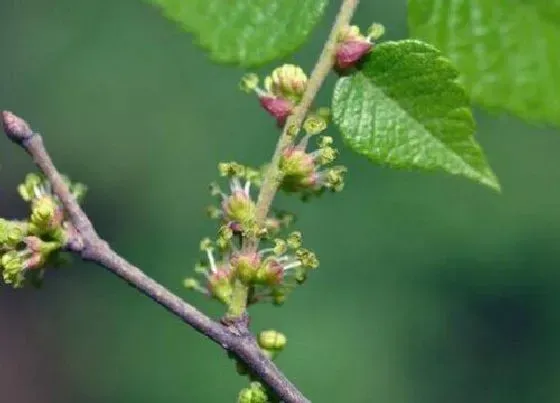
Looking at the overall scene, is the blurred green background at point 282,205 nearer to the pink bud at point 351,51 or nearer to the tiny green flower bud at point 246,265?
the pink bud at point 351,51

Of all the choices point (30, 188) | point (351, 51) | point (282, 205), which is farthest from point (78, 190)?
point (282, 205)

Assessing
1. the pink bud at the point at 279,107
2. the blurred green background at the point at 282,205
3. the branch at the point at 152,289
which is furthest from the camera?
the blurred green background at the point at 282,205

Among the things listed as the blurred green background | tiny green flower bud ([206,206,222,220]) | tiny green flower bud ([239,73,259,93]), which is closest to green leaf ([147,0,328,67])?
tiny green flower bud ([239,73,259,93])

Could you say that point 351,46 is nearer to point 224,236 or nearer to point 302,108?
point 302,108

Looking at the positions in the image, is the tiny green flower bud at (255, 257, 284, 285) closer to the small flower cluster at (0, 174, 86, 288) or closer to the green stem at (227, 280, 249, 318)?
the green stem at (227, 280, 249, 318)

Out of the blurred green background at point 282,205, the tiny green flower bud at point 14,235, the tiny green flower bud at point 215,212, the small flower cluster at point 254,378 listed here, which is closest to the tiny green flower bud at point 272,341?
the small flower cluster at point 254,378

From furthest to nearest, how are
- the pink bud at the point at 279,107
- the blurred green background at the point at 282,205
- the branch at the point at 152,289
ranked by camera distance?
the blurred green background at the point at 282,205 → the pink bud at the point at 279,107 → the branch at the point at 152,289

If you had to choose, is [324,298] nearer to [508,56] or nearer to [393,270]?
[393,270]

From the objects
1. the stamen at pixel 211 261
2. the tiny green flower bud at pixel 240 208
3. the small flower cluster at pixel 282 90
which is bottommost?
→ the stamen at pixel 211 261
